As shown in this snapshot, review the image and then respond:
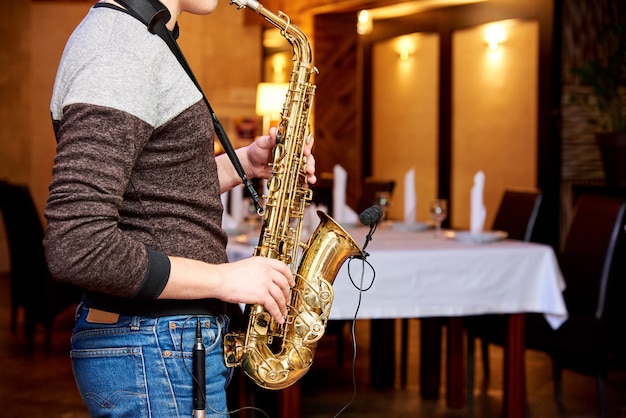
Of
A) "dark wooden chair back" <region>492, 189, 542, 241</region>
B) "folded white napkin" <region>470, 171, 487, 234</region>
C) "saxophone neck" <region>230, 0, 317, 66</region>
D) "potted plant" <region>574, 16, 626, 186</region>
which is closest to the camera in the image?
"saxophone neck" <region>230, 0, 317, 66</region>

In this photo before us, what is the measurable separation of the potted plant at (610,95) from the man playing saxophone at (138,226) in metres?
5.00

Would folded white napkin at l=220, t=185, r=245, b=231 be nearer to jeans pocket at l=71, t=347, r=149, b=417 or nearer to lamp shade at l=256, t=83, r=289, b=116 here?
jeans pocket at l=71, t=347, r=149, b=417

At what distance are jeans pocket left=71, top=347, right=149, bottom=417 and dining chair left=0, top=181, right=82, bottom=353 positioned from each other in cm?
431

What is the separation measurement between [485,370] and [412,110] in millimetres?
4895

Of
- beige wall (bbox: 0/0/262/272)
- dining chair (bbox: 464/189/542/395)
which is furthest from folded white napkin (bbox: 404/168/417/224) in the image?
beige wall (bbox: 0/0/262/272)

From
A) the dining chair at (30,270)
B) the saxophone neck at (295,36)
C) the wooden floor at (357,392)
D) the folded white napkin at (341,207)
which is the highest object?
the saxophone neck at (295,36)

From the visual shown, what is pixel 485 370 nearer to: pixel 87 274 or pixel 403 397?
pixel 403 397

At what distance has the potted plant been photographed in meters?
6.07

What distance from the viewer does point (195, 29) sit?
10.8 metres

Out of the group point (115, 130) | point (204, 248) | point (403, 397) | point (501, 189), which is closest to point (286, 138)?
point (204, 248)

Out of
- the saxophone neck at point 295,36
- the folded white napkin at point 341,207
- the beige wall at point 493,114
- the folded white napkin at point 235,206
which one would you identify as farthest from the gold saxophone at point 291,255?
the beige wall at point 493,114

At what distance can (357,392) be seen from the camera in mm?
5043

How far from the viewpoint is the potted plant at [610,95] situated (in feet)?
19.9

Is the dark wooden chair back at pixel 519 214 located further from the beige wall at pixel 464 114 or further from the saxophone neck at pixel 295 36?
the saxophone neck at pixel 295 36
